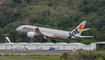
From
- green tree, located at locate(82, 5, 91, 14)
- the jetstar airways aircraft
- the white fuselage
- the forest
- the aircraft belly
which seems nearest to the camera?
the jetstar airways aircraft

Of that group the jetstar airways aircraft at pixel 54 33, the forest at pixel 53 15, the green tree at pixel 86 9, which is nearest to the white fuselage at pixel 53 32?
the jetstar airways aircraft at pixel 54 33

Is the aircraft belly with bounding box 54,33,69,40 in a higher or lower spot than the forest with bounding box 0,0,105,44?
lower

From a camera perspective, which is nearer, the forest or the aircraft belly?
the aircraft belly

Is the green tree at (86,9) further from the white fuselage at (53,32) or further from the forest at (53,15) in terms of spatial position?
the white fuselage at (53,32)

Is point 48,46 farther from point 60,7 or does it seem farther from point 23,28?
point 60,7

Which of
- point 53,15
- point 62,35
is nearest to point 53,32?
point 62,35

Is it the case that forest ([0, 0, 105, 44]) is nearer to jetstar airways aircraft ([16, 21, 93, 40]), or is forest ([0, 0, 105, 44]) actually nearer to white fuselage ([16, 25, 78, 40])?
white fuselage ([16, 25, 78, 40])

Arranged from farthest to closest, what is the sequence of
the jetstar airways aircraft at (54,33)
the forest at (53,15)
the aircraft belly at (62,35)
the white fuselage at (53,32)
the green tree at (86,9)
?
the green tree at (86,9) < the forest at (53,15) < the white fuselage at (53,32) < the aircraft belly at (62,35) < the jetstar airways aircraft at (54,33)

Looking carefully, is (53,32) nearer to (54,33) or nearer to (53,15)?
(54,33)

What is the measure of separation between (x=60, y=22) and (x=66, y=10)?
81.1 feet

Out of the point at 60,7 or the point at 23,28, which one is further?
the point at 60,7

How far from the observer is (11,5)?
199 m

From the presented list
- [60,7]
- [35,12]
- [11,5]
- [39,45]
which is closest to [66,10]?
[60,7]

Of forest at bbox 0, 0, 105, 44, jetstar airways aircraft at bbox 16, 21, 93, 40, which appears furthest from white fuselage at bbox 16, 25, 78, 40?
forest at bbox 0, 0, 105, 44
